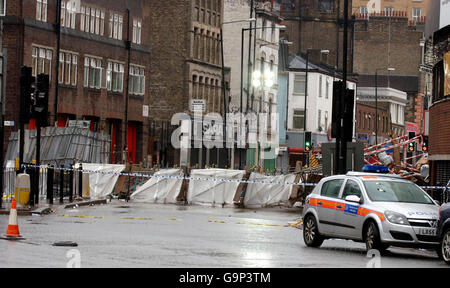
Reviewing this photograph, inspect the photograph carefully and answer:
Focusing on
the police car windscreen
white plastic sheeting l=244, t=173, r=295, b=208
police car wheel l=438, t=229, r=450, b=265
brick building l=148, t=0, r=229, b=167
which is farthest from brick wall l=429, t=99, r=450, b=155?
brick building l=148, t=0, r=229, b=167

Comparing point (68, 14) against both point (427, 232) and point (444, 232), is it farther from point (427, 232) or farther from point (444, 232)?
point (444, 232)

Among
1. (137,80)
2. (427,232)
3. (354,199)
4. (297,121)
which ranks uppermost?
(137,80)

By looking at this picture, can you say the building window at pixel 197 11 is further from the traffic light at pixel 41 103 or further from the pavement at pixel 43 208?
the traffic light at pixel 41 103

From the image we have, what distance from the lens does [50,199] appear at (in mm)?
37750

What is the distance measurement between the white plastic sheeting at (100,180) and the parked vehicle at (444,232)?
27425mm

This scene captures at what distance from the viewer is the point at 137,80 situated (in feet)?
232

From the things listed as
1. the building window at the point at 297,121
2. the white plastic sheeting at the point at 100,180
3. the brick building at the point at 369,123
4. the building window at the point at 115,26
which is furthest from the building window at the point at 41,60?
the brick building at the point at 369,123

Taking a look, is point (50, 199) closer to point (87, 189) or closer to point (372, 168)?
point (87, 189)

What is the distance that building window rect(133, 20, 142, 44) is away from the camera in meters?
70.6

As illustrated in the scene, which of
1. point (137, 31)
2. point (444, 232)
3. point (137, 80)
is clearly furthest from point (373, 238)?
point (137, 31)

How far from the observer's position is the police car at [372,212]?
21.4 m

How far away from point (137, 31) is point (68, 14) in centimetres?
887

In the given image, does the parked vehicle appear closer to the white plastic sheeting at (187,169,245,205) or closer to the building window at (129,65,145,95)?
the white plastic sheeting at (187,169,245,205)

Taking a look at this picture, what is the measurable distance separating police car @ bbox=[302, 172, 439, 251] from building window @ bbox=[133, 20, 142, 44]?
4698 centimetres
